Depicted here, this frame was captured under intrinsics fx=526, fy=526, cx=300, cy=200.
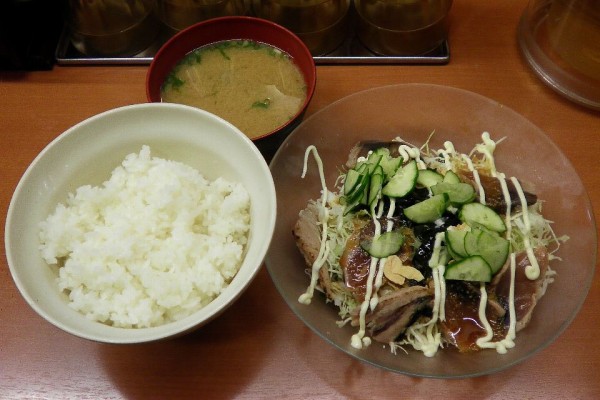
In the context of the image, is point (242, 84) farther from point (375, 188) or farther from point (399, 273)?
point (399, 273)

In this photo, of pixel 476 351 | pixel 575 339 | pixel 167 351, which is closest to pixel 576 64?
pixel 575 339

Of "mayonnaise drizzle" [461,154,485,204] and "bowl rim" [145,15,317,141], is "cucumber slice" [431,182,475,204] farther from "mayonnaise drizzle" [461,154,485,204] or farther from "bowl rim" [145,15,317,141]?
"bowl rim" [145,15,317,141]

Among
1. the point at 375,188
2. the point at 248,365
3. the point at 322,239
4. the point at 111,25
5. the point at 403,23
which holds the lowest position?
the point at 248,365

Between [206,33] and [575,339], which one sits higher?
[206,33]

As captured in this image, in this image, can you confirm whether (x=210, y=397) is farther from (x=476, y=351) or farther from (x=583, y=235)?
(x=583, y=235)

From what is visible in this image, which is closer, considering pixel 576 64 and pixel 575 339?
pixel 575 339

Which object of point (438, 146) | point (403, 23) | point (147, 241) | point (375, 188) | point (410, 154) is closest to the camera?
point (147, 241)

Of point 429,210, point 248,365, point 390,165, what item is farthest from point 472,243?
point 248,365
